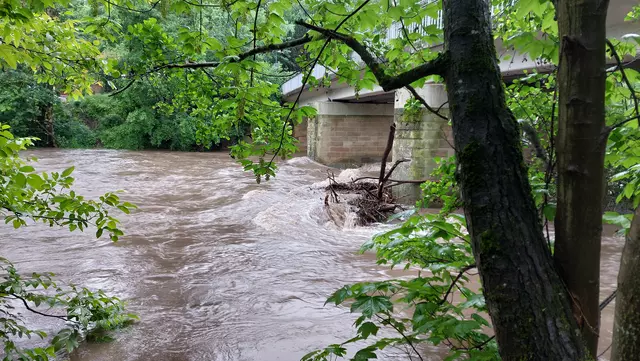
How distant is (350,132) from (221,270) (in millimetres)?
17682

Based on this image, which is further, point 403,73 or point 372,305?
point 372,305

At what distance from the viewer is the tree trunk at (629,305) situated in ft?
3.72

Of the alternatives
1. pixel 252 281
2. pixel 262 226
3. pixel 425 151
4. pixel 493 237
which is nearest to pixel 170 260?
pixel 252 281

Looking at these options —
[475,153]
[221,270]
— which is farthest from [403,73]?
[221,270]

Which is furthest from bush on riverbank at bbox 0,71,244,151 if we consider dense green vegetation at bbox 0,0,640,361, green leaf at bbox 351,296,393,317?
green leaf at bbox 351,296,393,317

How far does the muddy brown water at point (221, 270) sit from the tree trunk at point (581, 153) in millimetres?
3540

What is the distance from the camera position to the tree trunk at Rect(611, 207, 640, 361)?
1.13 m

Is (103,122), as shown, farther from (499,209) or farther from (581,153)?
(581,153)

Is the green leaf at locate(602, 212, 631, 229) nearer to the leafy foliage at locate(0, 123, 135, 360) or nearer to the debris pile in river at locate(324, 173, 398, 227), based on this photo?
the leafy foliage at locate(0, 123, 135, 360)

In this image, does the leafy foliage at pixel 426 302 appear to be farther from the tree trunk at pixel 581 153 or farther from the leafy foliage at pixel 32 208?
the leafy foliage at pixel 32 208

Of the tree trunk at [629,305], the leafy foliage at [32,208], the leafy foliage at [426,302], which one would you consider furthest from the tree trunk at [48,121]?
the tree trunk at [629,305]

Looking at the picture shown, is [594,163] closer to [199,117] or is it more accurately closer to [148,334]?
[199,117]

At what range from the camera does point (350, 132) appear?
24.3 meters

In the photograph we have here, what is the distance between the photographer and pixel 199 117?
3684mm
